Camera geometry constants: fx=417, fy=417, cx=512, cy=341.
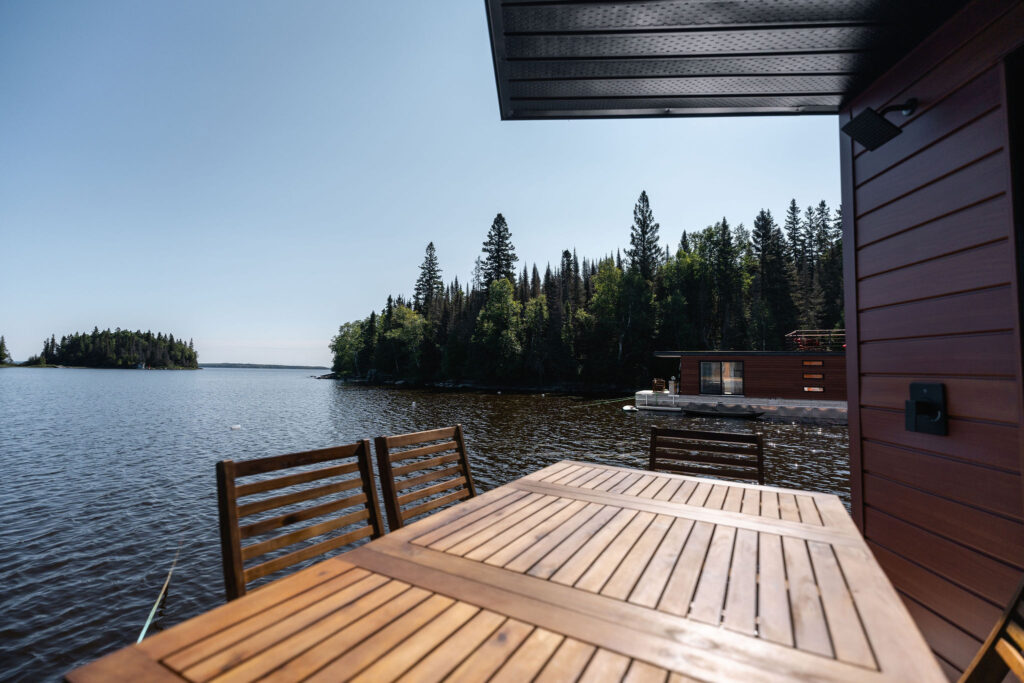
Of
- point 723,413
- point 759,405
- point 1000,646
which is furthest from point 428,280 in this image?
point 1000,646

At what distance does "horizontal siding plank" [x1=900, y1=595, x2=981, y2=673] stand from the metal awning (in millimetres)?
2662

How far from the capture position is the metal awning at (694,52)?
185cm

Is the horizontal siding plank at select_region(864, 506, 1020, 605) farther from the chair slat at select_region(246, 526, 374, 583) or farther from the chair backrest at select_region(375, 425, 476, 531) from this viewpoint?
the chair slat at select_region(246, 526, 374, 583)

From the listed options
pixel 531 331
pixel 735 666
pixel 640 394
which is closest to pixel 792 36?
pixel 735 666

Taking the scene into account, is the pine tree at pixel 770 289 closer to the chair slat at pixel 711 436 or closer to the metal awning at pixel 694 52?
the chair slat at pixel 711 436

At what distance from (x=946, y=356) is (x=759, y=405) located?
16947mm

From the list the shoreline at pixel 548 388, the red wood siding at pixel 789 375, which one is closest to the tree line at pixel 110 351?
the shoreline at pixel 548 388

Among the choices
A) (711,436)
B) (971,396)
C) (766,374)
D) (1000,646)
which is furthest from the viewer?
(766,374)

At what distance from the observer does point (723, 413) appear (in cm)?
1669

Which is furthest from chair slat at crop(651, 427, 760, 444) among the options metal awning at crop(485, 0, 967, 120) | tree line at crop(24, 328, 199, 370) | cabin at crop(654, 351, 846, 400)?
tree line at crop(24, 328, 199, 370)

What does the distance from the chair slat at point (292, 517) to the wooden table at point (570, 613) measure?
27 cm

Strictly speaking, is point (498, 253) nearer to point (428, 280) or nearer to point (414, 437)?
point (428, 280)

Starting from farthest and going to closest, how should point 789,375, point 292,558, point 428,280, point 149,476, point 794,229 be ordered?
point 428,280, point 794,229, point 789,375, point 149,476, point 292,558

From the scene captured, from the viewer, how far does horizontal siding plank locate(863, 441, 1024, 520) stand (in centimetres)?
163
